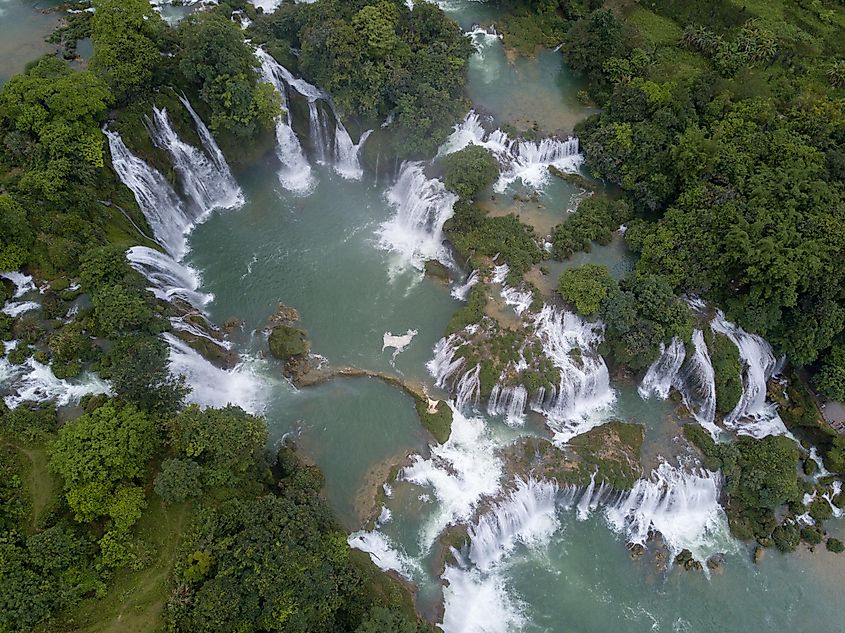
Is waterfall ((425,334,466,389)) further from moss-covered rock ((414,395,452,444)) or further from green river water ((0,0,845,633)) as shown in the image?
moss-covered rock ((414,395,452,444))

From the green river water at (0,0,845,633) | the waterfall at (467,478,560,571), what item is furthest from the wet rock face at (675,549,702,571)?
the waterfall at (467,478,560,571)

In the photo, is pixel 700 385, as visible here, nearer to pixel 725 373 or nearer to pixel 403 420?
pixel 725 373

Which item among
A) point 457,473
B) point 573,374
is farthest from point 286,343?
point 573,374

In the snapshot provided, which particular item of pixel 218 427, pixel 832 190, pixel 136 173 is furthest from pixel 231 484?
pixel 832 190

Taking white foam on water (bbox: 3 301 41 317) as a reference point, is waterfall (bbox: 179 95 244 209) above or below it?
above

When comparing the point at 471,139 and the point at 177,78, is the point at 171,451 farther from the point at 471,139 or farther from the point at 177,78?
the point at 471,139

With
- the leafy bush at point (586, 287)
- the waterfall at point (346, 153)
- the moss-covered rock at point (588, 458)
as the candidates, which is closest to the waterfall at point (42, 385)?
the moss-covered rock at point (588, 458)

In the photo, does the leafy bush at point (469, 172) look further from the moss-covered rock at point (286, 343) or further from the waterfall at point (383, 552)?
the waterfall at point (383, 552)
